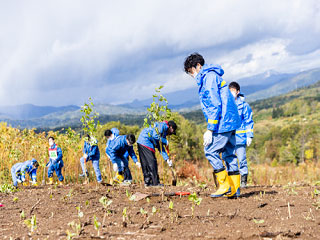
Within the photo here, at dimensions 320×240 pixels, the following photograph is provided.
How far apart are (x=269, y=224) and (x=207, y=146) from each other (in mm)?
1549

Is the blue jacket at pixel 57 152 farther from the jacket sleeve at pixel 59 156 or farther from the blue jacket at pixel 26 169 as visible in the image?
the blue jacket at pixel 26 169

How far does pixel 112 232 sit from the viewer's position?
8.66 ft

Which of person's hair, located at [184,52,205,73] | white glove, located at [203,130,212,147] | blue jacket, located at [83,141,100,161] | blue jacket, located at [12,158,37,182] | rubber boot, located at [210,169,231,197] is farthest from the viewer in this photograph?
blue jacket, located at [83,141,100,161]

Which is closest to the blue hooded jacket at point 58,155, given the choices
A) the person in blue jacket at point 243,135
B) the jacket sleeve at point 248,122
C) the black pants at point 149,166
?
the black pants at point 149,166

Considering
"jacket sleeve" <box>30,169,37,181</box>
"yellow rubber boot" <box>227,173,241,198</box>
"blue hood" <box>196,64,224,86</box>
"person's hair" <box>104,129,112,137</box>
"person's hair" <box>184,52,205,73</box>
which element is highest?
"person's hair" <box>184,52,205,73</box>

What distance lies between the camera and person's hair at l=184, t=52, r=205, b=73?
14.7 feet

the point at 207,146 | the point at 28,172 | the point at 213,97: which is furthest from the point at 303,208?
the point at 28,172

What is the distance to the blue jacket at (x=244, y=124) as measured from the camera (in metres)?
6.35

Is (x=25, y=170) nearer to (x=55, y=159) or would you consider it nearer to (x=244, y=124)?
(x=55, y=159)

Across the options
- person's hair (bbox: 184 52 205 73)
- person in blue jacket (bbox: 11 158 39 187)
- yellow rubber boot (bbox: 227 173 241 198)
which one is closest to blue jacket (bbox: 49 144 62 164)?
person in blue jacket (bbox: 11 158 39 187)

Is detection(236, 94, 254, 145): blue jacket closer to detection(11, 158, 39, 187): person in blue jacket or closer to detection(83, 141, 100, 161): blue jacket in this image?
detection(83, 141, 100, 161): blue jacket

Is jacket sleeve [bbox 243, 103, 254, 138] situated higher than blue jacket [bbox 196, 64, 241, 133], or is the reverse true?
blue jacket [bbox 196, 64, 241, 133]

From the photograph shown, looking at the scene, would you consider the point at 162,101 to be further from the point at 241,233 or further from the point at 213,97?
the point at 241,233

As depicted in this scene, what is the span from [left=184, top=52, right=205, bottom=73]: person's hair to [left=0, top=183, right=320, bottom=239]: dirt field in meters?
1.99
